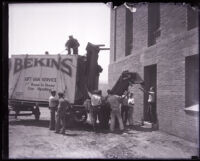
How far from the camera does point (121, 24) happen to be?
1714cm

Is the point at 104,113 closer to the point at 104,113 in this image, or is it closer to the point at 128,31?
the point at 104,113

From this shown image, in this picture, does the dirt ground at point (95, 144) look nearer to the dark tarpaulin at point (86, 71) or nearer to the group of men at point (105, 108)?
the group of men at point (105, 108)

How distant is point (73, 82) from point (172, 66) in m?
4.46

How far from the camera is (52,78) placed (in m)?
12.5

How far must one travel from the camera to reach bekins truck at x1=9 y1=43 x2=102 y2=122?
12156mm

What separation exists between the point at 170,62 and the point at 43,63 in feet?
19.5

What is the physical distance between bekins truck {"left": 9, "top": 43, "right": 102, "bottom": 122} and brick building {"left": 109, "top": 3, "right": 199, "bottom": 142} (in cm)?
256

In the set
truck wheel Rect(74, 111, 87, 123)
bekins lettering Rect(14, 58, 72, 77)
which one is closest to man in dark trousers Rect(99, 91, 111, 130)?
truck wheel Rect(74, 111, 87, 123)

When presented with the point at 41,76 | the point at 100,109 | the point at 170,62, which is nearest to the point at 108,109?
the point at 100,109

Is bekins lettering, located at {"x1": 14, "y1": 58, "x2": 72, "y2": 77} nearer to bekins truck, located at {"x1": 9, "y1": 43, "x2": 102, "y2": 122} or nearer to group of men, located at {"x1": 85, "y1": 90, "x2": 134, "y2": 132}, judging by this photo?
bekins truck, located at {"x1": 9, "y1": 43, "x2": 102, "y2": 122}

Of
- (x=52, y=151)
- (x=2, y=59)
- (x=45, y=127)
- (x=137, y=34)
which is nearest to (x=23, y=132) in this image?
(x=45, y=127)

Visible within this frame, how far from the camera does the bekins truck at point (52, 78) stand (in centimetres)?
1216

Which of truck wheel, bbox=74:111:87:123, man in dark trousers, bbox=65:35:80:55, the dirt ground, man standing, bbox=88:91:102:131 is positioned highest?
man in dark trousers, bbox=65:35:80:55

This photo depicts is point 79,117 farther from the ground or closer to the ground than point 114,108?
closer to the ground
